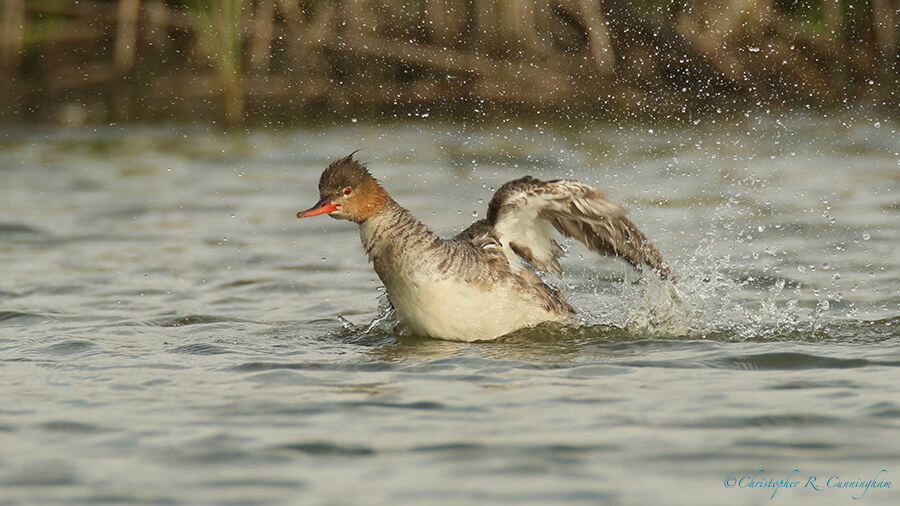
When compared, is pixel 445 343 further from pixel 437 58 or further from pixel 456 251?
pixel 437 58

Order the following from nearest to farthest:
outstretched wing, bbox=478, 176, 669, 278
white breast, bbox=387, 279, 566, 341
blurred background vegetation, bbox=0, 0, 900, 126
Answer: white breast, bbox=387, 279, 566, 341
outstretched wing, bbox=478, 176, 669, 278
blurred background vegetation, bbox=0, 0, 900, 126

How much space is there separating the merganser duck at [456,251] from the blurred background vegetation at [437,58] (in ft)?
24.6

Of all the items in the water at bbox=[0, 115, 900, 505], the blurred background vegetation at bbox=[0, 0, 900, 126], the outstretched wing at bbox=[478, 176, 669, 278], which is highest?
the blurred background vegetation at bbox=[0, 0, 900, 126]

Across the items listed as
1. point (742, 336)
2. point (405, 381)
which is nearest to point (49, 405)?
point (405, 381)

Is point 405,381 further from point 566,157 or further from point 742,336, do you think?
point 566,157

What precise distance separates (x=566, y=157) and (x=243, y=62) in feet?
16.1

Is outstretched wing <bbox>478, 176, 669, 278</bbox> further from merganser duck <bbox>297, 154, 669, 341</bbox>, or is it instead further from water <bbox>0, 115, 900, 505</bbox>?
water <bbox>0, 115, 900, 505</bbox>

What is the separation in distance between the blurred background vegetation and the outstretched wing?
7.34 meters

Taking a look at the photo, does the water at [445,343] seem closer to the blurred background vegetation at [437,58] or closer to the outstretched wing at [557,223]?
the outstretched wing at [557,223]

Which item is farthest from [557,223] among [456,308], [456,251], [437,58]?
[437,58]

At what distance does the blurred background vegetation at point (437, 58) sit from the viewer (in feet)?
48.6

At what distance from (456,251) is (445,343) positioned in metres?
0.55

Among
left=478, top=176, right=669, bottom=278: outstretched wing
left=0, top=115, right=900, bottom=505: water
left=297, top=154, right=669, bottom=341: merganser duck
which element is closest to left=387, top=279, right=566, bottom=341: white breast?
left=297, top=154, right=669, bottom=341: merganser duck

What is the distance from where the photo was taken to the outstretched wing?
690 cm
